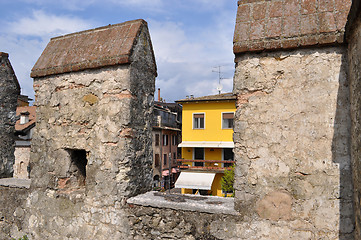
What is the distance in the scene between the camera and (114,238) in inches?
144

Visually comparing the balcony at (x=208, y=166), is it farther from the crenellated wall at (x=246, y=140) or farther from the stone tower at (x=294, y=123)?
the stone tower at (x=294, y=123)

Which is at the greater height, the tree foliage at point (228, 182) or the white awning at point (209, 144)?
the white awning at point (209, 144)

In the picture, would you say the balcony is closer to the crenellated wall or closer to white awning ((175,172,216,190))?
white awning ((175,172,216,190))

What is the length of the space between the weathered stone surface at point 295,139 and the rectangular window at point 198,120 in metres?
15.6

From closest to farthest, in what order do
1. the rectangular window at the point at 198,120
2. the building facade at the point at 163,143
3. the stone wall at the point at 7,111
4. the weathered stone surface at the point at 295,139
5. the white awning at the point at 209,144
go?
the weathered stone surface at the point at 295,139 < the stone wall at the point at 7,111 < the white awning at the point at 209,144 < the rectangular window at the point at 198,120 < the building facade at the point at 163,143

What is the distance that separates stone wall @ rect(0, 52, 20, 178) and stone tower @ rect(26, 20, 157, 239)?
3.68ft

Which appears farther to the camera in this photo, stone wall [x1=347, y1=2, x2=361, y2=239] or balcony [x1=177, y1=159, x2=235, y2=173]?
balcony [x1=177, y1=159, x2=235, y2=173]

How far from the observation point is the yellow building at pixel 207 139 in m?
17.9

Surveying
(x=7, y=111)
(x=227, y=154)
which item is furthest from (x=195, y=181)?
(x=7, y=111)

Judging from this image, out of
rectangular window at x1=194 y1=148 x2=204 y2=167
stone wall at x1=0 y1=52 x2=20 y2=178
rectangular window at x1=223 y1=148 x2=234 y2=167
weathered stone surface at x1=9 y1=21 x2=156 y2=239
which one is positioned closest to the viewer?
weathered stone surface at x1=9 y1=21 x2=156 y2=239

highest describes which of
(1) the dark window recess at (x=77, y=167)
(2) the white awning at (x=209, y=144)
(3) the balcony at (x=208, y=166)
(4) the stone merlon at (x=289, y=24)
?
(4) the stone merlon at (x=289, y=24)

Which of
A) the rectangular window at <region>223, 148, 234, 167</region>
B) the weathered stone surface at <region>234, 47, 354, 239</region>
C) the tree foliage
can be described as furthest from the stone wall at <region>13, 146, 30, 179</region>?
the weathered stone surface at <region>234, 47, 354, 239</region>

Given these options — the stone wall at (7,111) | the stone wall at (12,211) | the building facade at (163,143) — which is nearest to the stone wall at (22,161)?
the building facade at (163,143)

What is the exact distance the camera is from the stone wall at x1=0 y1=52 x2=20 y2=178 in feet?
16.9
